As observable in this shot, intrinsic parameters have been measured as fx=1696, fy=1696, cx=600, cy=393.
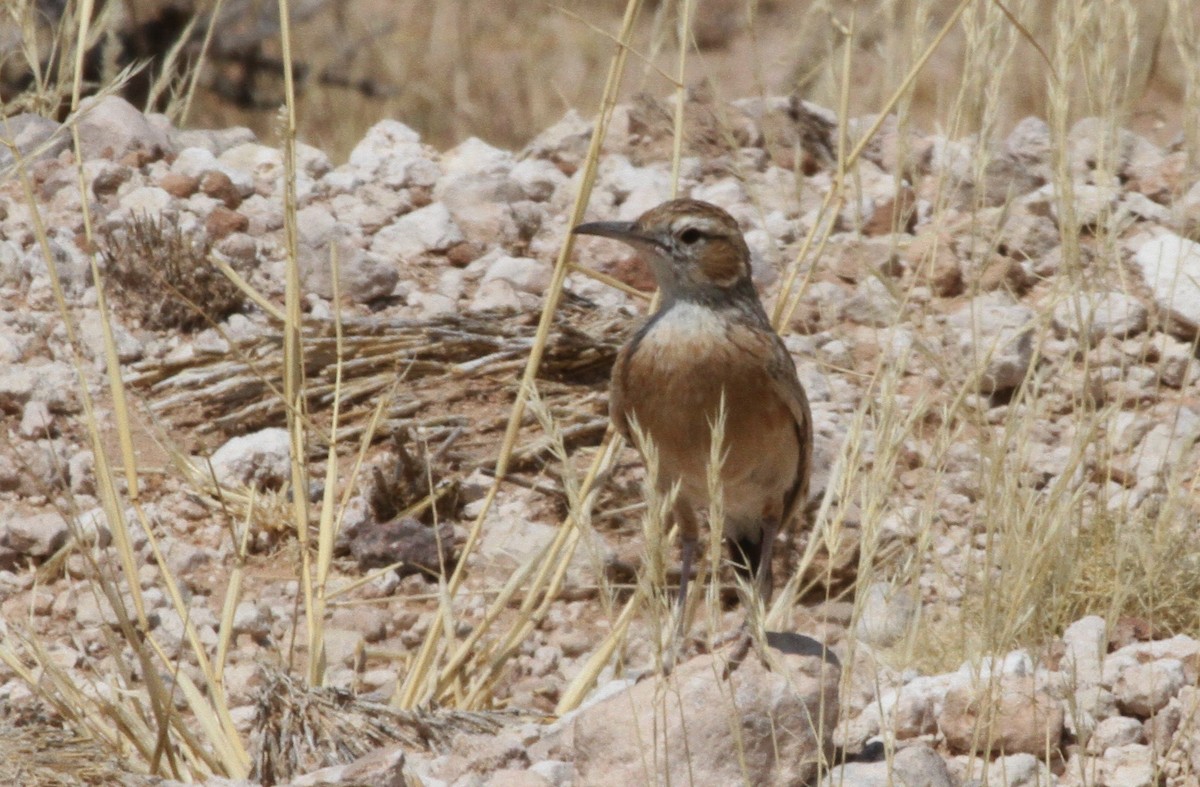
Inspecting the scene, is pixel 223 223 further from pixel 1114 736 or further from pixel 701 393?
pixel 1114 736

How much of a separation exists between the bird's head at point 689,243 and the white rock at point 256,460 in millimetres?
1551

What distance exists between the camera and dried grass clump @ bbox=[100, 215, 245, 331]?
620 cm

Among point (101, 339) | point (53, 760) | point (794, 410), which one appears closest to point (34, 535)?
point (101, 339)

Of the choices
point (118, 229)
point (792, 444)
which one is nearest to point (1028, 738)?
point (792, 444)

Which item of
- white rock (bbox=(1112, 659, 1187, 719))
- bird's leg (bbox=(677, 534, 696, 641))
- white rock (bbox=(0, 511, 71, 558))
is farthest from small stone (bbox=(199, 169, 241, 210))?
white rock (bbox=(1112, 659, 1187, 719))

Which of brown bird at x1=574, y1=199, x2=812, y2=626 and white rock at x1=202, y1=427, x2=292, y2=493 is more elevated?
brown bird at x1=574, y1=199, x2=812, y2=626

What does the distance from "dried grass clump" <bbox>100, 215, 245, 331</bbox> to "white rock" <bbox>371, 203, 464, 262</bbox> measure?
69 cm

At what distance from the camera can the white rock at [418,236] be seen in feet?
22.4

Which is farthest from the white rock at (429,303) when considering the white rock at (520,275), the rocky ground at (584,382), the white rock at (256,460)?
the white rock at (256,460)

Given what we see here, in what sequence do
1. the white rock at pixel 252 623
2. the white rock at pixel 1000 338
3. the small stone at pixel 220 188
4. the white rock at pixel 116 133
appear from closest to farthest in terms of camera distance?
the white rock at pixel 252 623 → the white rock at pixel 1000 338 → the small stone at pixel 220 188 → the white rock at pixel 116 133

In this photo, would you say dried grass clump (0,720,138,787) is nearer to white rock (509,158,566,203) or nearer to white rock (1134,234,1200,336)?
white rock (509,158,566,203)

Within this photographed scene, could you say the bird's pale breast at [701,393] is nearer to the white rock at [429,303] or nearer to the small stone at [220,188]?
the white rock at [429,303]

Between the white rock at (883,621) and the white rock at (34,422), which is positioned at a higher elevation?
the white rock at (34,422)

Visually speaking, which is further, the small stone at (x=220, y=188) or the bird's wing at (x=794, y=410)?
the small stone at (x=220, y=188)
